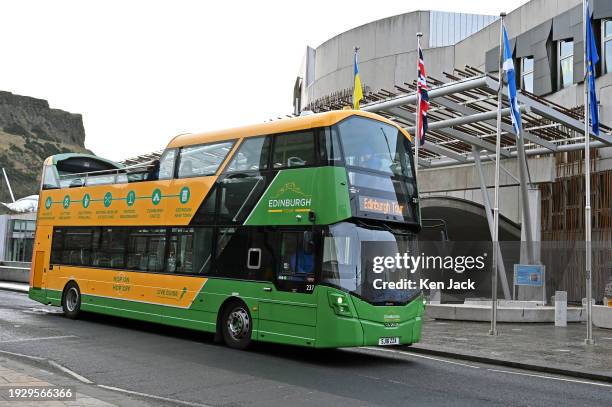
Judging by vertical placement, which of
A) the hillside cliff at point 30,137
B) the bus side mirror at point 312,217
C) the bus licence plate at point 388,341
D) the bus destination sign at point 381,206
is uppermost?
the hillside cliff at point 30,137

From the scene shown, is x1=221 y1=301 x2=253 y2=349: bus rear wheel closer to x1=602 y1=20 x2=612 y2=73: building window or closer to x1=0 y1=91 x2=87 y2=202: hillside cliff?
x1=602 y1=20 x2=612 y2=73: building window

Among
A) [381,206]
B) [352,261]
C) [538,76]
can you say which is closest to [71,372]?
[352,261]

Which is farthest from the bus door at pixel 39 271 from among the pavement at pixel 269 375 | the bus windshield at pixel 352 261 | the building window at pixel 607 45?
the building window at pixel 607 45

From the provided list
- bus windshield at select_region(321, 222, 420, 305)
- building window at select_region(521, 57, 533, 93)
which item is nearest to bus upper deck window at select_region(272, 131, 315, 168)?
bus windshield at select_region(321, 222, 420, 305)

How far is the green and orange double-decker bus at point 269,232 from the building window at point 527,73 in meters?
22.4

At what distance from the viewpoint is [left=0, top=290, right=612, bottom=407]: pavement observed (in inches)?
325

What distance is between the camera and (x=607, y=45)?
86.3ft

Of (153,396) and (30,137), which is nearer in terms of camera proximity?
(153,396)

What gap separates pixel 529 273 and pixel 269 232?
10.5 m

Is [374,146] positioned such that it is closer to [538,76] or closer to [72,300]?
[72,300]

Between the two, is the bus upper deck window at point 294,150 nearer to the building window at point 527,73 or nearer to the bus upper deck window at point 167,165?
the bus upper deck window at point 167,165

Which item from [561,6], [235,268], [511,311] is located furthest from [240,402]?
→ [561,6]

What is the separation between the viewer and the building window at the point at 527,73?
32219mm

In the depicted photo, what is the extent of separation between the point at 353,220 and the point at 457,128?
1653 cm
